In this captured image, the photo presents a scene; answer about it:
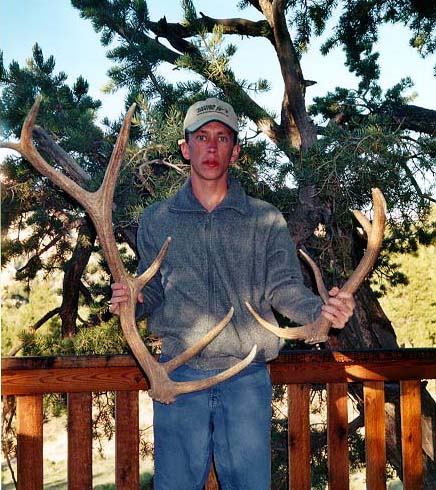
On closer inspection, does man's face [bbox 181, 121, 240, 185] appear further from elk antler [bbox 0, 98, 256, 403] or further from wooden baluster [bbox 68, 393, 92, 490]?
wooden baluster [bbox 68, 393, 92, 490]

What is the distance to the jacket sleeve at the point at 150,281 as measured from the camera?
6.99 ft

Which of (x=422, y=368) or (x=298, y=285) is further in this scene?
(x=422, y=368)

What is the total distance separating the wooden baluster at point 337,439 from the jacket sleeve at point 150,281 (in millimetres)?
853

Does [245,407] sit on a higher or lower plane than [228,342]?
lower

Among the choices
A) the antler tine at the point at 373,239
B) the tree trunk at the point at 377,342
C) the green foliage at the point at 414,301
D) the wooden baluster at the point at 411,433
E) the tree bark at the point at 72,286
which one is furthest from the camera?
the green foliage at the point at 414,301

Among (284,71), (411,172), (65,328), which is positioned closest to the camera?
(411,172)

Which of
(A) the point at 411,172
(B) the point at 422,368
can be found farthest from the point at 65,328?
(B) the point at 422,368

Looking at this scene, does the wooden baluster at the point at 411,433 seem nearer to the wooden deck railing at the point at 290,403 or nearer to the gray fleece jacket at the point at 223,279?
the wooden deck railing at the point at 290,403

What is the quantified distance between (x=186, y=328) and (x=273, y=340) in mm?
238

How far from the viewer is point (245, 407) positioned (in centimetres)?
198

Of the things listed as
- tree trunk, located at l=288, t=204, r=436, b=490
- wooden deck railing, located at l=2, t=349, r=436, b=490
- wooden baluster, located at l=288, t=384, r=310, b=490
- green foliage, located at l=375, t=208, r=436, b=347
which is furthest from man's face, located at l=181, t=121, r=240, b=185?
green foliage, located at l=375, t=208, r=436, b=347

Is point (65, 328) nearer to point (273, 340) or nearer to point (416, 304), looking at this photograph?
point (273, 340)

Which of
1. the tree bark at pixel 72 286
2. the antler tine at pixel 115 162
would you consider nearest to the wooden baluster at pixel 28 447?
the antler tine at pixel 115 162

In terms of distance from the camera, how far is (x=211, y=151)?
214 centimetres
